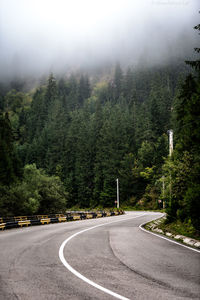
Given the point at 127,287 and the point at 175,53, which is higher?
the point at 175,53

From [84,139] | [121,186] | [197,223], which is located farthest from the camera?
[84,139]

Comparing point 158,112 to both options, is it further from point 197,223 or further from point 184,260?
point 184,260

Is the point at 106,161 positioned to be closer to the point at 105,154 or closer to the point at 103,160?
the point at 103,160

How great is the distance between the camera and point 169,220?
2097 cm

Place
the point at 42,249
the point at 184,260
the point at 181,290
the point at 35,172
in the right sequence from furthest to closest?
the point at 35,172 < the point at 42,249 < the point at 184,260 < the point at 181,290

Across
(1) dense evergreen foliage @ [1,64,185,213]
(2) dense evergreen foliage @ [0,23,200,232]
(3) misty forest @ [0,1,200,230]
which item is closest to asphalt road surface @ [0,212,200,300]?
(3) misty forest @ [0,1,200,230]

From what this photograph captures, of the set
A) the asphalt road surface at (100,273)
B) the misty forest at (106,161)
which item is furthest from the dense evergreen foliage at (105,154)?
the asphalt road surface at (100,273)

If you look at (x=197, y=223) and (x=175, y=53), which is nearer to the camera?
(x=197, y=223)

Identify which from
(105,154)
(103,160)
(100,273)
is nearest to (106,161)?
(103,160)

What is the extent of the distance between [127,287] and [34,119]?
481 ft

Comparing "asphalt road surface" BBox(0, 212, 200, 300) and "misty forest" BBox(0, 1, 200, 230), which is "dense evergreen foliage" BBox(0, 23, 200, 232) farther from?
"asphalt road surface" BBox(0, 212, 200, 300)

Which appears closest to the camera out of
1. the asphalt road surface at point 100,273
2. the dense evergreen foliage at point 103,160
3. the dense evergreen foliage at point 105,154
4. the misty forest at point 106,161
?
the asphalt road surface at point 100,273

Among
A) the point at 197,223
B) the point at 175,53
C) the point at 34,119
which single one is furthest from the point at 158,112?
the point at 175,53

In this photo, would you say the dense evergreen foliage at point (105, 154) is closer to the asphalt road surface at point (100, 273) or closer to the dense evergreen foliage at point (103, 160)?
the dense evergreen foliage at point (103, 160)
